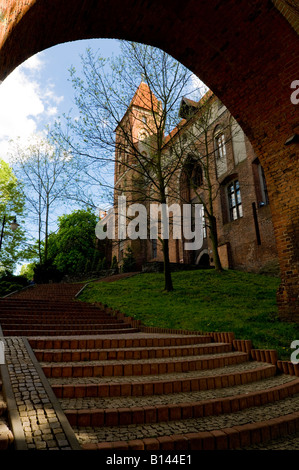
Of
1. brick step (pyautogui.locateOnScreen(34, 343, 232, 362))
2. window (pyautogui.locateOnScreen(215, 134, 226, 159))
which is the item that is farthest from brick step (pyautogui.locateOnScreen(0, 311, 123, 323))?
window (pyautogui.locateOnScreen(215, 134, 226, 159))

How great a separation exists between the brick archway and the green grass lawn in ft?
3.22

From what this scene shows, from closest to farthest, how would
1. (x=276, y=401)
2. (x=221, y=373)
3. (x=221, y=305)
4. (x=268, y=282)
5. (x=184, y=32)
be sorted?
(x=276, y=401) → (x=221, y=373) → (x=184, y=32) → (x=221, y=305) → (x=268, y=282)

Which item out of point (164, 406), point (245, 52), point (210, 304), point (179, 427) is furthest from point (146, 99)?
point (179, 427)

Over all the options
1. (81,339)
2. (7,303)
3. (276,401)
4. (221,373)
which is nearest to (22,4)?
(81,339)

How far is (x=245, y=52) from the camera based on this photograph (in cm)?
627

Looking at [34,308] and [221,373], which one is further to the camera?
[34,308]

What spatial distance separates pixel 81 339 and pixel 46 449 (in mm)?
3436

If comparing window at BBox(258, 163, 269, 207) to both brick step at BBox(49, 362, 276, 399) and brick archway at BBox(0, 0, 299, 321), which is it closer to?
brick archway at BBox(0, 0, 299, 321)

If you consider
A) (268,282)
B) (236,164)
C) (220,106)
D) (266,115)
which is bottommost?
(268,282)

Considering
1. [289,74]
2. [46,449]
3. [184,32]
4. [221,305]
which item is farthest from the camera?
[221,305]

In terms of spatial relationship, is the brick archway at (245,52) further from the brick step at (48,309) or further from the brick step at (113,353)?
the brick step at (48,309)

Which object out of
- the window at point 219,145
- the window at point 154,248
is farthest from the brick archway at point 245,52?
the window at point 154,248

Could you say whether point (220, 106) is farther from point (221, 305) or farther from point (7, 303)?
point (7, 303)

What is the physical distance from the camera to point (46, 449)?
1.91 meters
